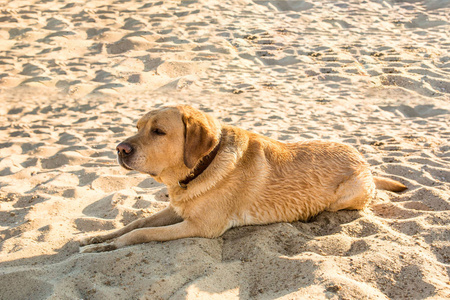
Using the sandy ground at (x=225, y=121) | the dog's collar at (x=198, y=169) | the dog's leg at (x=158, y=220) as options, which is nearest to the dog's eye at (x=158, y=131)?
the dog's collar at (x=198, y=169)

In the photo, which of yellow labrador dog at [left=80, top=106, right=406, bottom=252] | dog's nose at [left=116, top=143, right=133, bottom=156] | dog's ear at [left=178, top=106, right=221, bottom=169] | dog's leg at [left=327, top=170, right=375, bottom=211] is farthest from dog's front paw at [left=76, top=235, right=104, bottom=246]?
dog's leg at [left=327, top=170, right=375, bottom=211]

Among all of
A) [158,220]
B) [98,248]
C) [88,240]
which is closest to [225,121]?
[158,220]

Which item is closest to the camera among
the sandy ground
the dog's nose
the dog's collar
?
the sandy ground

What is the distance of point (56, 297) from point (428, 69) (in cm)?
848

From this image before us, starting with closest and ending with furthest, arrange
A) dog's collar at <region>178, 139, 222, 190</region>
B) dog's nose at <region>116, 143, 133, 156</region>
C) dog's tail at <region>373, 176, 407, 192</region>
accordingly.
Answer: dog's nose at <region>116, 143, 133, 156</region> < dog's collar at <region>178, 139, 222, 190</region> < dog's tail at <region>373, 176, 407, 192</region>

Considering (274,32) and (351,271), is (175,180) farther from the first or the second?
(274,32)

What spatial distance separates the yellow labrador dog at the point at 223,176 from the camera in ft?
13.4

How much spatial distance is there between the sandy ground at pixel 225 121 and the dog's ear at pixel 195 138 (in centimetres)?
77

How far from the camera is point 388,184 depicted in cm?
517

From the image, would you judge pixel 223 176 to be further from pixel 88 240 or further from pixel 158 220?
pixel 88 240

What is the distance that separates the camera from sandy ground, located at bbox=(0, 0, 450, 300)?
3.56 metres

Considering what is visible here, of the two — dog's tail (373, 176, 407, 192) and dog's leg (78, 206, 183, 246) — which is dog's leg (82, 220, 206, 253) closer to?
dog's leg (78, 206, 183, 246)

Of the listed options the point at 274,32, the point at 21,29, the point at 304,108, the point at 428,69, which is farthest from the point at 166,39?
the point at 428,69

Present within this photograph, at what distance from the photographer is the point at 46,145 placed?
682cm
